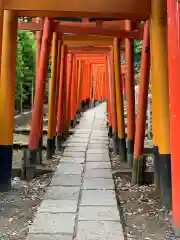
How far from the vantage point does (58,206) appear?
5305 mm

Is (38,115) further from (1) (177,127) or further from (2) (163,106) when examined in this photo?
(1) (177,127)

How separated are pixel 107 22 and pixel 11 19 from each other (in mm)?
3788

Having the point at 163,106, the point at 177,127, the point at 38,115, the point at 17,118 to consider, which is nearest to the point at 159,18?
the point at 163,106

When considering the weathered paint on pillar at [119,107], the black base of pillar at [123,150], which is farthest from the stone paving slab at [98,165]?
the weathered paint on pillar at [119,107]

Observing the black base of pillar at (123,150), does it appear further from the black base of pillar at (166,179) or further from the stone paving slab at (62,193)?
the black base of pillar at (166,179)

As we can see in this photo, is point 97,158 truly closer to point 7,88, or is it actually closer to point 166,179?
point 7,88

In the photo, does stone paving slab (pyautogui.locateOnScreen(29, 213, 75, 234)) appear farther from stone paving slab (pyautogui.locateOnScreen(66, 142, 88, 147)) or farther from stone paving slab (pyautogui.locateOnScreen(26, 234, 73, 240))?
stone paving slab (pyautogui.locateOnScreen(66, 142, 88, 147))

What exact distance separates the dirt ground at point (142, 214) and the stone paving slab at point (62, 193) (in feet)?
2.18

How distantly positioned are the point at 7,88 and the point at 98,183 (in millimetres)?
2215

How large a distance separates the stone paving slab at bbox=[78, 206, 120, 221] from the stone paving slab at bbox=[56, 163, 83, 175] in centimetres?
253

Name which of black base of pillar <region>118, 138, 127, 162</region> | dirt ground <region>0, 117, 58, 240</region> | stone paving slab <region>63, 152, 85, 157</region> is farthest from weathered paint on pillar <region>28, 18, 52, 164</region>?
black base of pillar <region>118, 138, 127, 162</region>

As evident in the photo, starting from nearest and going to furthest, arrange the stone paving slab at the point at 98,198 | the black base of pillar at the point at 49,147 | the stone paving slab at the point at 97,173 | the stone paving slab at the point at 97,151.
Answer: the stone paving slab at the point at 98,198 < the stone paving slab at the point at 97,173 < the black base of pillar at the point at 49,147 < the stone paving slab at the point at 97,151

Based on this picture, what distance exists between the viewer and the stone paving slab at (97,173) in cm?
740

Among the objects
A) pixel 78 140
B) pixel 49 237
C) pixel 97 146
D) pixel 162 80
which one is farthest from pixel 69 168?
pixel 78 140
